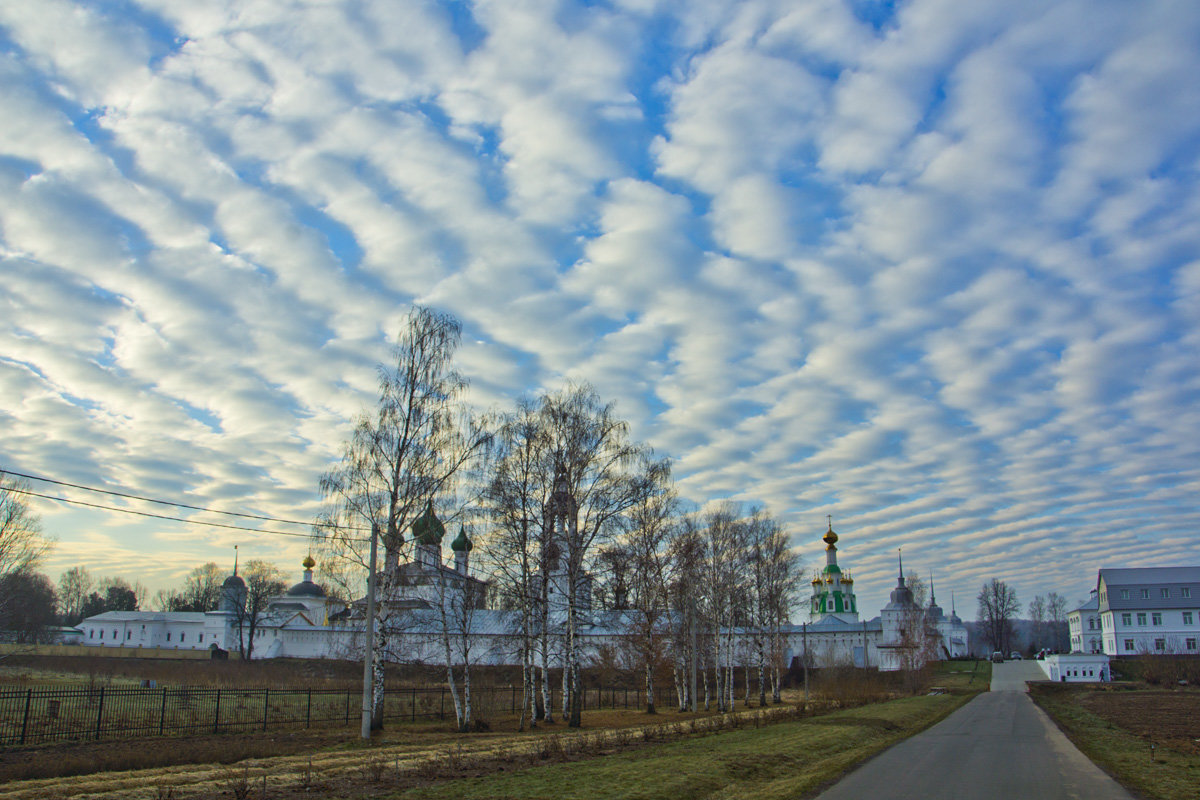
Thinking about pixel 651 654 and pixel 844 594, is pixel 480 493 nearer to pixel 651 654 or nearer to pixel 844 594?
pixel 651 654

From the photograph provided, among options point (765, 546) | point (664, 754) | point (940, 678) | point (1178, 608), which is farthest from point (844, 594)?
point (664, 754)

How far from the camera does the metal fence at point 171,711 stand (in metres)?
21.8

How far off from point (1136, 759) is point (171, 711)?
30857mm

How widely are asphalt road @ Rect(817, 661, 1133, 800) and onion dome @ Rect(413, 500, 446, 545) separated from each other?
589 inches

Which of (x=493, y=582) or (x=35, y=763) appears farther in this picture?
(x=493, y=582)

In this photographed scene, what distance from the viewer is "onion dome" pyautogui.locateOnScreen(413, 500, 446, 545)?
2584 cm

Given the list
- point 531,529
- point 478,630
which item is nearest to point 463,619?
point 531,529

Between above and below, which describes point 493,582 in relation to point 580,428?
below

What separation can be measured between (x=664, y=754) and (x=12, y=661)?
56.6 m

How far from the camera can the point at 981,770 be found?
16531 millimetres

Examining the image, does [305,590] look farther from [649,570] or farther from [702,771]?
[702,771]

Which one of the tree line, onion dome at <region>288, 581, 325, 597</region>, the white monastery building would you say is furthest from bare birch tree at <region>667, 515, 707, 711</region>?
onion dome at <region>288, 581, 325, 597</region>

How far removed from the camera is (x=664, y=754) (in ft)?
59.0

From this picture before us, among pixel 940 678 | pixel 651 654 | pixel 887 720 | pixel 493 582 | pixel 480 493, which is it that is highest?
pixel 480 493
